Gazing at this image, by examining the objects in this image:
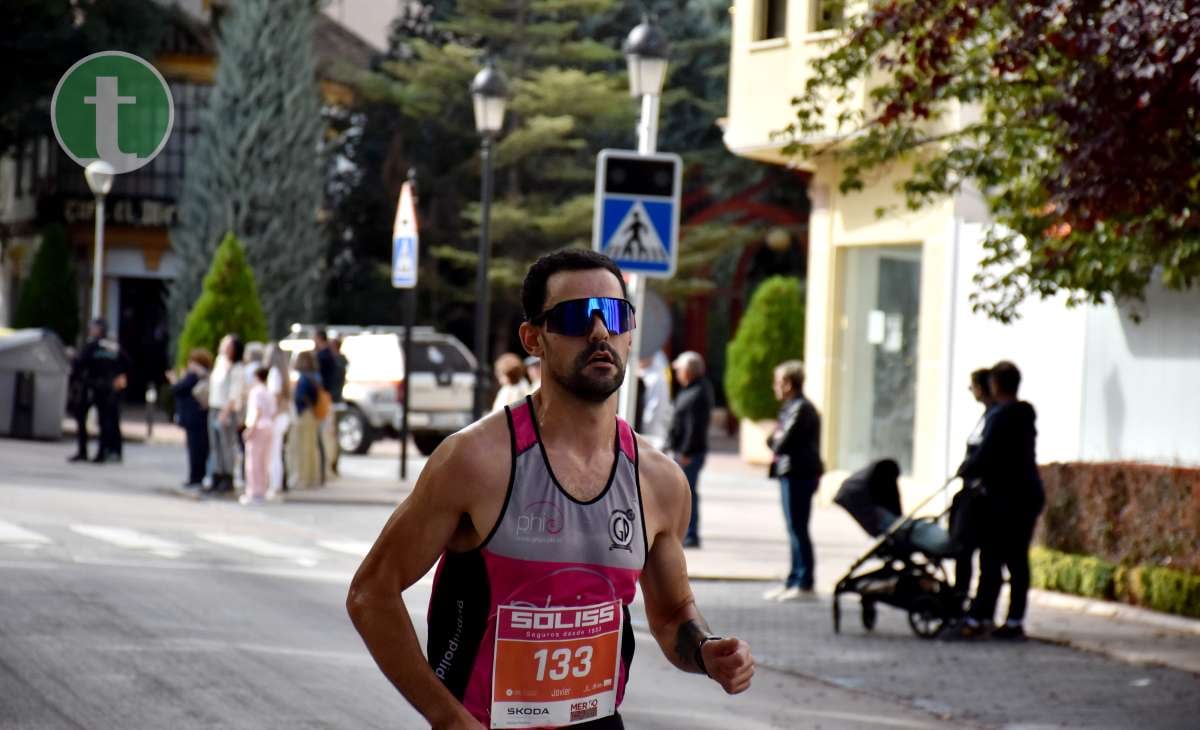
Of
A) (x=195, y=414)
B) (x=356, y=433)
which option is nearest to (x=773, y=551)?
(x=195, y=414)

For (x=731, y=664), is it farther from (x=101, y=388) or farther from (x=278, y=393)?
(x=101, y=388)

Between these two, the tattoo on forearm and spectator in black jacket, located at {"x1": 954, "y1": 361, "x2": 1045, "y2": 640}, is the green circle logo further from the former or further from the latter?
the tattoo on forearm

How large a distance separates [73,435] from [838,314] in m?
13.0

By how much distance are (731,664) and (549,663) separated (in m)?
0.37

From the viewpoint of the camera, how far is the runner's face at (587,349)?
4.00m

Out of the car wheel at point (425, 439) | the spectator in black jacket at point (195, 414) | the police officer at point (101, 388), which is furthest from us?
the car wheel at point (425, 439)

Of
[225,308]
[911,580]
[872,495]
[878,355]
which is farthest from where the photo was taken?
[225,308]

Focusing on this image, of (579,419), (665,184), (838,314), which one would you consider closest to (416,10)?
(838,314)

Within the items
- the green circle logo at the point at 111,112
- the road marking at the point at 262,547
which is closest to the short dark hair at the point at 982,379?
the road marking at the point at 262,547

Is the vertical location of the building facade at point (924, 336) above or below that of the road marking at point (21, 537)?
above

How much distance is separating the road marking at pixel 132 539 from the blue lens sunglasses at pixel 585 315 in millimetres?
11309

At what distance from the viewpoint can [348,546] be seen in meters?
16.8

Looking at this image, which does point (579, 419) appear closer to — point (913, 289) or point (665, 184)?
point (665, 184)

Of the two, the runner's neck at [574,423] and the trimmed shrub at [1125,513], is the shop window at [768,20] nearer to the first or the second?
the trimmed shrub at [1125,513]
